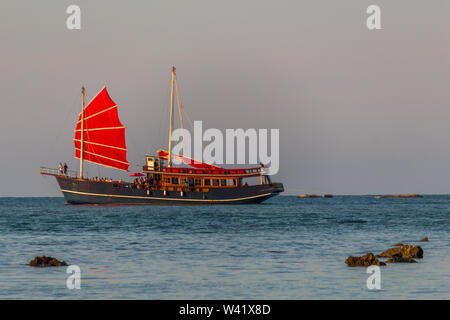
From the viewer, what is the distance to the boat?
285 feet

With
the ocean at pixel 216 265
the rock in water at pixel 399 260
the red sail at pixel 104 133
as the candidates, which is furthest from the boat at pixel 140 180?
the rock in water at pixel 399 260

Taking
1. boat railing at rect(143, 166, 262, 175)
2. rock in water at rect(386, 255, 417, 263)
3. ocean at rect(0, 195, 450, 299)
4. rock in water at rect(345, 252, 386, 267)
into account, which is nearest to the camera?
ocean at rect(0, 195, 450, 299)

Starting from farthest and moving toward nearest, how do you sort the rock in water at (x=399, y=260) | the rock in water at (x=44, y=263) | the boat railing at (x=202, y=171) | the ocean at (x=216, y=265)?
the boat railing at (x=202, y=171) < the rock in water at (x=399, y=260) < the rock in water at (x=44, y=263) < the ocean at (x=216, y=265)

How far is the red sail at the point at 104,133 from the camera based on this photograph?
87562 millimetres

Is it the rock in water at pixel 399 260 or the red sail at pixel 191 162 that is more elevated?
the red sail at pixel 191 162

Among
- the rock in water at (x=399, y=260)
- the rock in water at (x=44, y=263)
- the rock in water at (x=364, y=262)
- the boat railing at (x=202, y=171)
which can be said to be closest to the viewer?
the rock in water at (x=364, y=262)

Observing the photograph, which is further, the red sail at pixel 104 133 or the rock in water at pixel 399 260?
the red sail at pixel 104 133

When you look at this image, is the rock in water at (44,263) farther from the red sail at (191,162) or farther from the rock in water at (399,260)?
the red sail at (191,162)

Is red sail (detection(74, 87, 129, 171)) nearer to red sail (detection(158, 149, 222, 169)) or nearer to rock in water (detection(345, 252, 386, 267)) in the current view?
red sail (detection(158, 149, 222, 169))

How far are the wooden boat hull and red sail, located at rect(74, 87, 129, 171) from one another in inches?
161

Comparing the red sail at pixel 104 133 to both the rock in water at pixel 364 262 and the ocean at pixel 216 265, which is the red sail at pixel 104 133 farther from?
the rock in water at pixel 364 262

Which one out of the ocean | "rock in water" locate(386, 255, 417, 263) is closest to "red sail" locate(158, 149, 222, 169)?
the ocean

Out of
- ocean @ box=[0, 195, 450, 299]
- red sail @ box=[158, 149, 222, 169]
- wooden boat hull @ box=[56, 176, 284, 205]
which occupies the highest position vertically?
red sail @ box=[158, 149, 222, 169]

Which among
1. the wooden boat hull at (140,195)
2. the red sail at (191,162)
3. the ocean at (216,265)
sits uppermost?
the red sail at (191,162)
